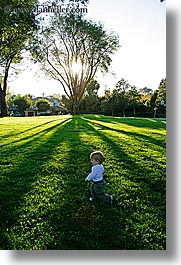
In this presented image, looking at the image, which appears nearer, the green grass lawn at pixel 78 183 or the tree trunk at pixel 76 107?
the green grass lawn at pixel 78 183

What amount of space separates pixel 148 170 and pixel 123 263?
2.34 ft

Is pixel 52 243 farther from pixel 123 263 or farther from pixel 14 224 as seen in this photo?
pixel 123 263

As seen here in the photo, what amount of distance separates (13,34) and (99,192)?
1567 millimetres

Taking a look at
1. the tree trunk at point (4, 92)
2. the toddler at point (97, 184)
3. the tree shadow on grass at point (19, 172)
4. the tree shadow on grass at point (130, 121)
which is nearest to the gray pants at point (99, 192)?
the toddler at point (97, 184)

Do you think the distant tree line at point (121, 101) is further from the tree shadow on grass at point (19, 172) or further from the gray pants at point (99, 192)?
the gray pants at point (99, 192)

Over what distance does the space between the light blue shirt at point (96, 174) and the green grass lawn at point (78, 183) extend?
0.47 feet

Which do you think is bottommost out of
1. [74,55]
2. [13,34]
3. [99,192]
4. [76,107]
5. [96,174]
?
[99,192]

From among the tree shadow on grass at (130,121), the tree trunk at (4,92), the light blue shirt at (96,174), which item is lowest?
the light blue shirt at (96,174)

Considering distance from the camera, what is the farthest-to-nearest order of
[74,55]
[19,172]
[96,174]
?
[74,55] < [19,172] < [96,174]

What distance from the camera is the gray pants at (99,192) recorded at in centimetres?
221

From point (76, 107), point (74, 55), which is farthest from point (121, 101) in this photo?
point (74, 55)

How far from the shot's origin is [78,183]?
238cm

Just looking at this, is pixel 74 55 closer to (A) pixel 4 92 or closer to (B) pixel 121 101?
(B) pixel 121 101

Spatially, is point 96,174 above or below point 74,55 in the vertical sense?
below
